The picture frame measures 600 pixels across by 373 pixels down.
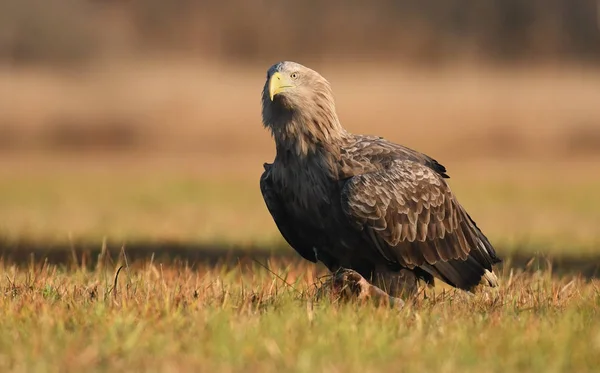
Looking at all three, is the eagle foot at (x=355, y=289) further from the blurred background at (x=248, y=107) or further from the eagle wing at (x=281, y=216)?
the blurred background at (x=248, y=107)

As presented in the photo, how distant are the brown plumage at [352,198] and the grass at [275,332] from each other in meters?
0.58

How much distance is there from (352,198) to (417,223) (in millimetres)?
717

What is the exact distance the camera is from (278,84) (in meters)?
7.45

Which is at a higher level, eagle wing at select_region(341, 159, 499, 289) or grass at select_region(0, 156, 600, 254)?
eagle wing at select_region(341, 159, 499, 289)

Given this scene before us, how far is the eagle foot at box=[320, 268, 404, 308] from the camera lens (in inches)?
266

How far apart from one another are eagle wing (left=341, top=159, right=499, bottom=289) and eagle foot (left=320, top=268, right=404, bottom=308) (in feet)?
1.69

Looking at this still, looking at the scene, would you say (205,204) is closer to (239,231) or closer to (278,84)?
(239,231)

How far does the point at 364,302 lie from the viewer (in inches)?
261

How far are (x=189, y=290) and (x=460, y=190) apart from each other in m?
17.3

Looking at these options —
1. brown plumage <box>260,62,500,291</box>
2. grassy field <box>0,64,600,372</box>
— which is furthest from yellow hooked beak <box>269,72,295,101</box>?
grassy field <box>0,64,600,372</box>

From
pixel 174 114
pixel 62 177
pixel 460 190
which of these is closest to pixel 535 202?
pixel 460 190

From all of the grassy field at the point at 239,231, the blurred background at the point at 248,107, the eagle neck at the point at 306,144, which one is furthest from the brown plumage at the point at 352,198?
the blurred background at the point at 248,107

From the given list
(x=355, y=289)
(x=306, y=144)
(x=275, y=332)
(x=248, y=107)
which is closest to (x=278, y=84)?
(x=306, y=144)

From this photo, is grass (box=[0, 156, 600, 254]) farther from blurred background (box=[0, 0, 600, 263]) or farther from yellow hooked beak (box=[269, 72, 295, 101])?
yellow hooked beak (box=[269, 72, 295, 101])
